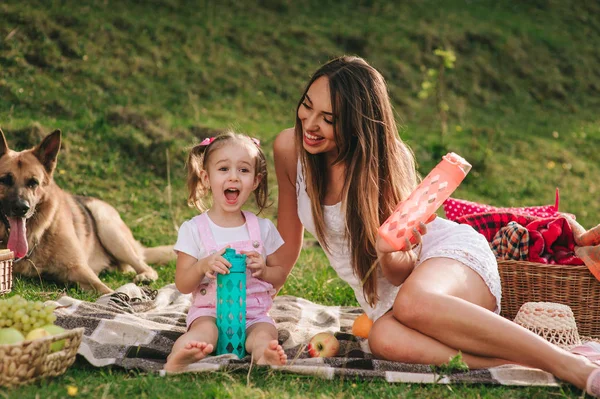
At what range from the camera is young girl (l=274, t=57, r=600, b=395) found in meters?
3.22

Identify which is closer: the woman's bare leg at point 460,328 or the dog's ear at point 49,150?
the woman's bare leg at point 460,328

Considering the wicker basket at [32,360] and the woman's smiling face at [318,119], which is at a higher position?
the woman's smiling face at [318,119]

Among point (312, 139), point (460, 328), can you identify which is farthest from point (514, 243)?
point (312, 139)

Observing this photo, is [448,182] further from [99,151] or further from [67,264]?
[99,151]

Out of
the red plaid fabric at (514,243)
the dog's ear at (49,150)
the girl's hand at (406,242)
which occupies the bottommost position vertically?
the red plaid fabric at (514,243)

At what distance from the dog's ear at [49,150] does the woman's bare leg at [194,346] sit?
2.56m

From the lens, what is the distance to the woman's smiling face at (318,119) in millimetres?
3549

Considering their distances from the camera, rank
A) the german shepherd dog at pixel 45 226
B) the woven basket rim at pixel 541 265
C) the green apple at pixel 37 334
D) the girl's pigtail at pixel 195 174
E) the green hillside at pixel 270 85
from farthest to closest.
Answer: the green hillside at pixel 270 85, the german shepherd dog at pixel 45 226, the woven basket rim at pixel 541 265, the girl's pigtail at pixel 195 174, the green apple at pixel 37 334

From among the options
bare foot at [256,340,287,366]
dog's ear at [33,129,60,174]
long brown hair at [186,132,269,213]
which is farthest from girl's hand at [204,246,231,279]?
dog's ear at [33,129,60,174]

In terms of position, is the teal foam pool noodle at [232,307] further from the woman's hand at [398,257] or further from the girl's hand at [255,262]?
the woman's hand at [398,257]

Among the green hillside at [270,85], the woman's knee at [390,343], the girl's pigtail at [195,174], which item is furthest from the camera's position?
the green hillside at [270,85]

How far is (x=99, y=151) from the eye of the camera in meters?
7.92

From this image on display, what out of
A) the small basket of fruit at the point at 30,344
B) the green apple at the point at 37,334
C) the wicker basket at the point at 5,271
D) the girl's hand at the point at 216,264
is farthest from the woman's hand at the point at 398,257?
the wicker basket at the point at 5,271

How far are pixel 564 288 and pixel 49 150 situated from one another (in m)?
3.87
